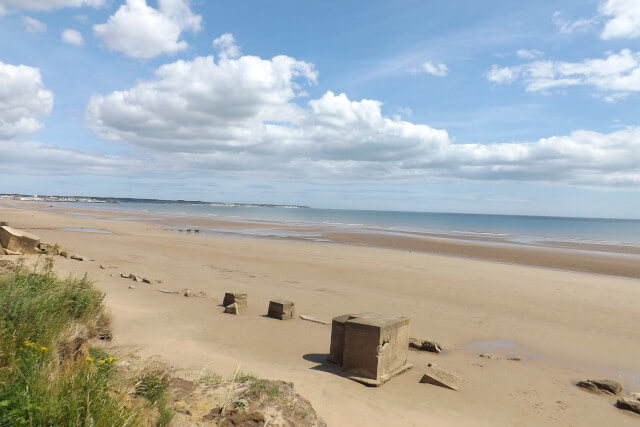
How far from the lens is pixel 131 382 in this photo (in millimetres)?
4637

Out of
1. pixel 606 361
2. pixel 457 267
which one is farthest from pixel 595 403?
pixel 457 267

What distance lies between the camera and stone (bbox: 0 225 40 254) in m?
14.5

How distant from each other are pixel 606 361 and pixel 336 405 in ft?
21.1

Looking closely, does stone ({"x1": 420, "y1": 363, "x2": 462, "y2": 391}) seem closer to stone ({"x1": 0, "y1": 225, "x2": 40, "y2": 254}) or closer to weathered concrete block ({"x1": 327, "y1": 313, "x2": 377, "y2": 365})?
weathered concrete block ({"x1": 327, "y1": 313, "x2": 377, "y2": 365})

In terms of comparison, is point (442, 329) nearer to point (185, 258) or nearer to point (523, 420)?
point (523, 420)

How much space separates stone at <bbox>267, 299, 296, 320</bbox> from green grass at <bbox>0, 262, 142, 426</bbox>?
411 centimetres

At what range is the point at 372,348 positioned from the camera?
6312 mm

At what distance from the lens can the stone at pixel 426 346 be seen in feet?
27.3

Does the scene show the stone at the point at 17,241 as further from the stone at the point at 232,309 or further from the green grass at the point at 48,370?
the green grass at the point at 48,370

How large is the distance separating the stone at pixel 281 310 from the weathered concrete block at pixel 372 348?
337cm

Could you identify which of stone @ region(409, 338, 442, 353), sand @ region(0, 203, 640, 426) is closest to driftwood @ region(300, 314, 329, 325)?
sand @ region(0, 203, 640, 426)

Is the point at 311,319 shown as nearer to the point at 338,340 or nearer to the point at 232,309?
the point at 232,309

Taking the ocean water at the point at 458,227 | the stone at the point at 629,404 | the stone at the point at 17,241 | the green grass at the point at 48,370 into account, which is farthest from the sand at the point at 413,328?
the ocean water at the point at 458,227

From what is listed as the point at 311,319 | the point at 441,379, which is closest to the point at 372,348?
the point at 441,379
